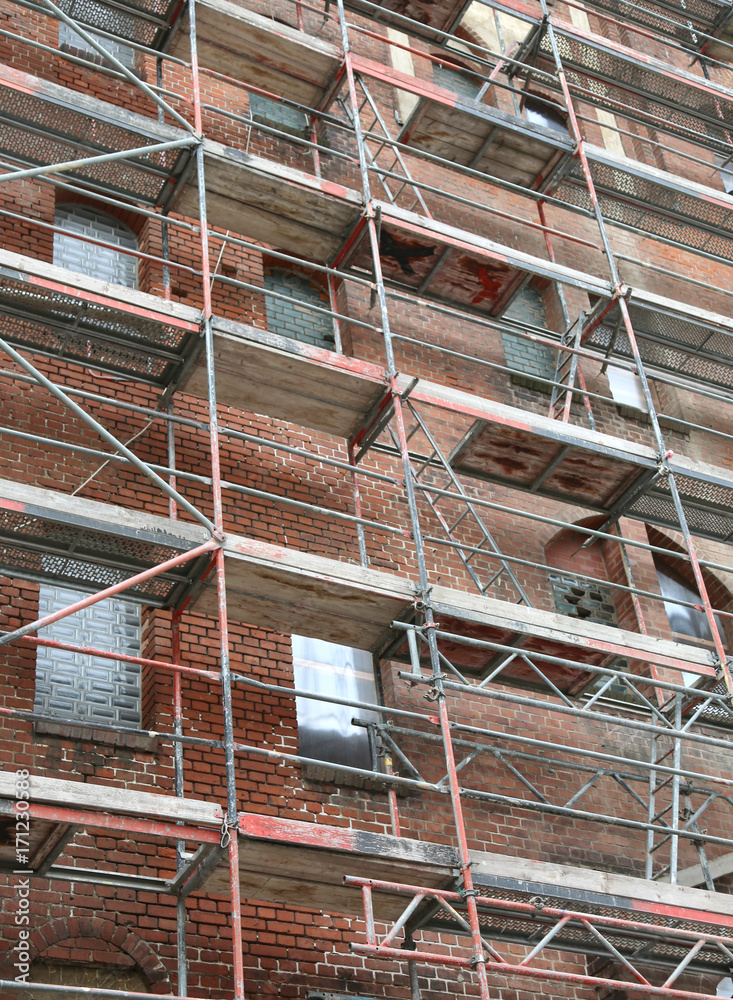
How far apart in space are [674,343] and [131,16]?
21.8ft

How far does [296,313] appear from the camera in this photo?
44.7 feet

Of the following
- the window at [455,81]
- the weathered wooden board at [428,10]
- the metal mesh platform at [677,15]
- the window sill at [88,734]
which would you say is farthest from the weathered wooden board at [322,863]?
the metal mesh platform at [677,15]

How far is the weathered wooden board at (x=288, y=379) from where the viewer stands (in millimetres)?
10547

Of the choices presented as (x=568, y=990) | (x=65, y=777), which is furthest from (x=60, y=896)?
(x=568, y=990)

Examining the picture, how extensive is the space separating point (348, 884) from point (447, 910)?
0.76 meters

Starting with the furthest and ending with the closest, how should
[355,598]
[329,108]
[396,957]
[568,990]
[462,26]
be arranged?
[462,26]
[329,108]
[568,990]
[355,598]
[396,957]

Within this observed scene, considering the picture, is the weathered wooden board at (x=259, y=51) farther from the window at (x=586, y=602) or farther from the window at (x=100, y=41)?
Answer: the window at (x=586, y=602)

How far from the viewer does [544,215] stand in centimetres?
1588

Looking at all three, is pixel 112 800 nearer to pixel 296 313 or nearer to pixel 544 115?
pixel 296 313

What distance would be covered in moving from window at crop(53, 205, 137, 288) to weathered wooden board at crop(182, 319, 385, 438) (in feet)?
7.19

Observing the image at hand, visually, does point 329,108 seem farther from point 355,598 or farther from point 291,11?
point 355,598

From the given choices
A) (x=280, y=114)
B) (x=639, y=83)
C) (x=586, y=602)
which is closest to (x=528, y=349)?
(x=586, y=602)

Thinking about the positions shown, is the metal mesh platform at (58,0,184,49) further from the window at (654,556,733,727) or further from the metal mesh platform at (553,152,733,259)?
the window at (654,556,733,727)

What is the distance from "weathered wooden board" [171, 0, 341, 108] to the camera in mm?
13039
